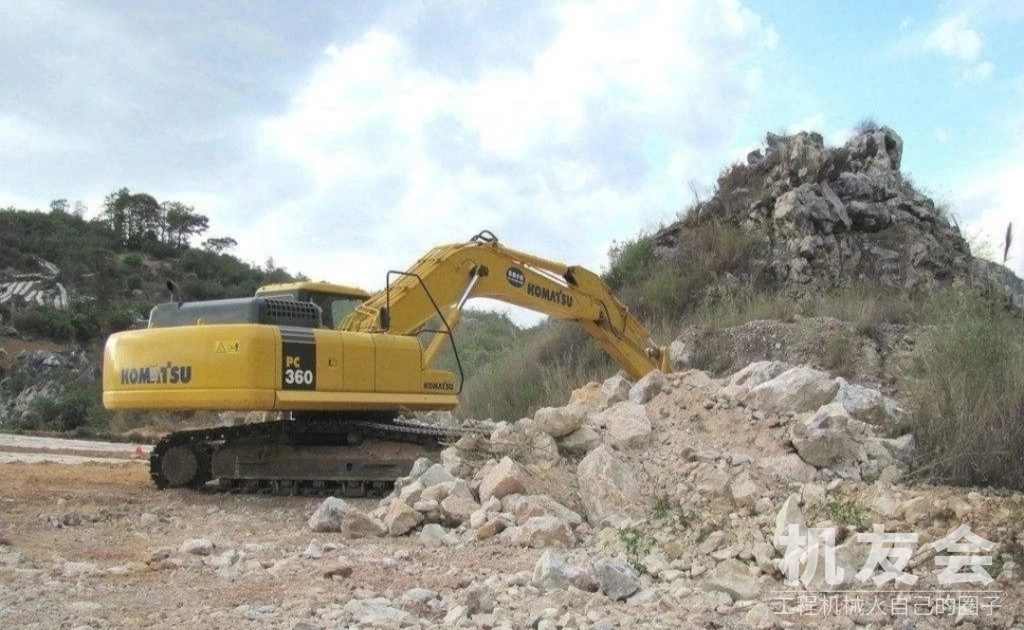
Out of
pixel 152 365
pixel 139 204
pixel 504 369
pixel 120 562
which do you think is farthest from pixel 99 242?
pixel 120 562

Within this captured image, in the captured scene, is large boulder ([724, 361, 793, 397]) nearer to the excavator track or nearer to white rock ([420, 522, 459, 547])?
the excavator track

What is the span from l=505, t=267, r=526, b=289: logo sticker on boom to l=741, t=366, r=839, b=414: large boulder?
9.93 ft

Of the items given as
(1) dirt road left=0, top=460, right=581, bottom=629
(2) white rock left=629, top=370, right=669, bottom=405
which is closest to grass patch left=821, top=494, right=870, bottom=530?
(1) dirt road left=0, top=460, right=581, bottom=629

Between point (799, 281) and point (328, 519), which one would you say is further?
point (799, 281)

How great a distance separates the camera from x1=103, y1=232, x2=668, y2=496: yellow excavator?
7.51 metres

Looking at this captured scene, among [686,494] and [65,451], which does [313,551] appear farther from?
[65,451]

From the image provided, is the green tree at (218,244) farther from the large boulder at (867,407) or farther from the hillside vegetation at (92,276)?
the large boulder at (867,407)

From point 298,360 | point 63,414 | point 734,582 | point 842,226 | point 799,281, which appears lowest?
point 734,582

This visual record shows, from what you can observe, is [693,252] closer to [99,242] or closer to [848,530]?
[848,530]

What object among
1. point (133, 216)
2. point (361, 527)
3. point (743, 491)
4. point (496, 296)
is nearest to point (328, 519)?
point (361, 527)

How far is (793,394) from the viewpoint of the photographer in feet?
23.9

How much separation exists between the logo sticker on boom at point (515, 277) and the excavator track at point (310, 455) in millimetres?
1822

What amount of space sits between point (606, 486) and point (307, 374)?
277 cm

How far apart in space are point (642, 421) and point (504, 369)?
7998 millimetres
